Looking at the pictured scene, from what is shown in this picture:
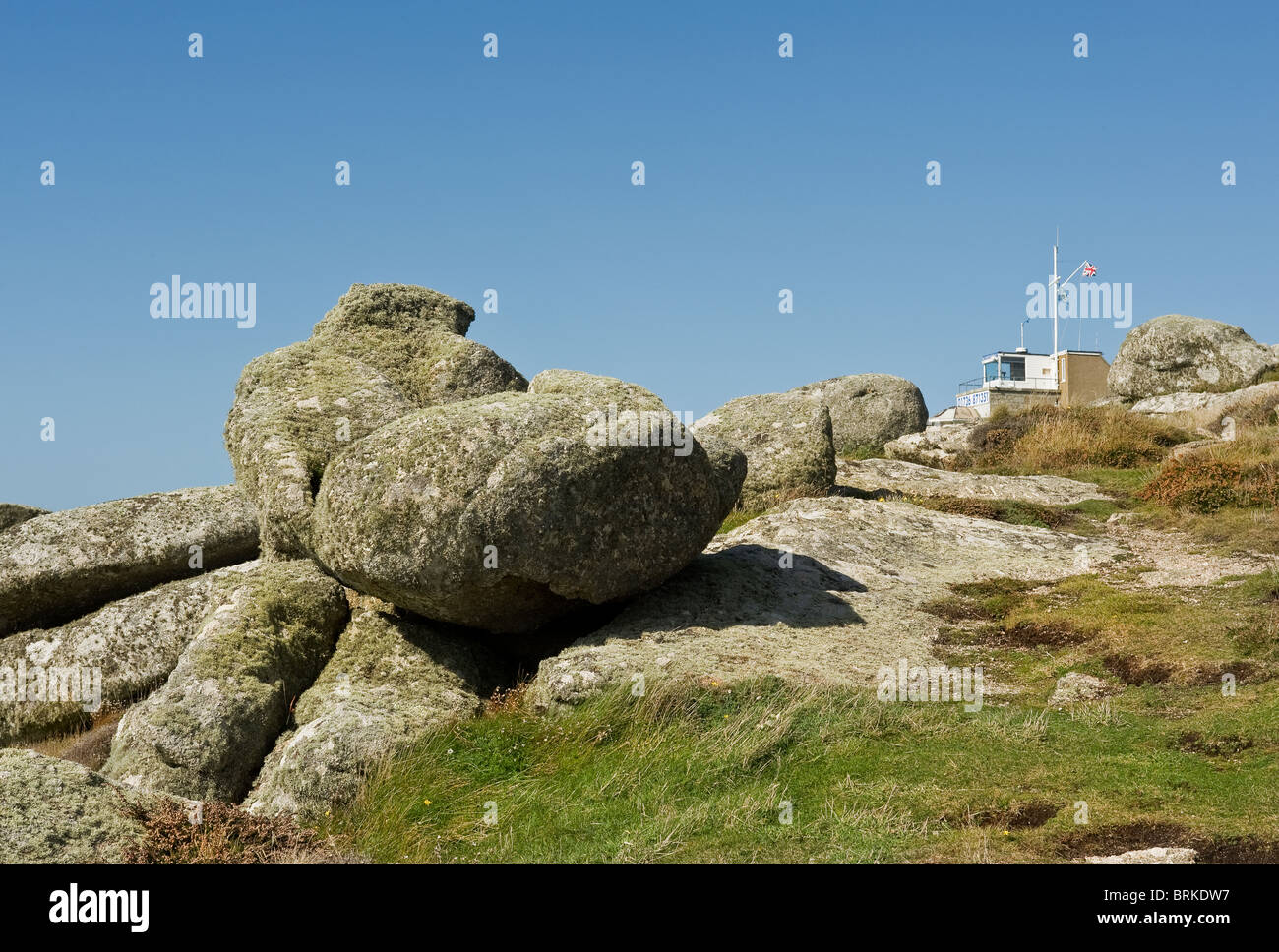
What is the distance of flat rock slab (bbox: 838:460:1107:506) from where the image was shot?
27516 mm

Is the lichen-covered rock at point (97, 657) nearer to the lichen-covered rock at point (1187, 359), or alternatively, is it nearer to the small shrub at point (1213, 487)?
the small shrub at point (1213, 487)

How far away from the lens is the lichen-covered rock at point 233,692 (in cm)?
1321

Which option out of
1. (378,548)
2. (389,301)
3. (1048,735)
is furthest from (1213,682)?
(389,301)

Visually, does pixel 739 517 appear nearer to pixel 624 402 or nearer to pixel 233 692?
pixel 624 402

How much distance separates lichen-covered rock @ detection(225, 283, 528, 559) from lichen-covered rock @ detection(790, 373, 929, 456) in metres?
22.0

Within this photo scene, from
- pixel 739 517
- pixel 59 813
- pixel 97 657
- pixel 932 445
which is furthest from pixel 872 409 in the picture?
pixel 59 813

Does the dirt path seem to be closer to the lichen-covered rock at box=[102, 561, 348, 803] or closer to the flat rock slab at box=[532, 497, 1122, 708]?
the flat rock slab at box=[532, 497, 1122, 708]

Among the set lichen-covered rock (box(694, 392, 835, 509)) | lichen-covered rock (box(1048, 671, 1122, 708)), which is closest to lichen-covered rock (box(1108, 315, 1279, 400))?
lichen-covered rock (box(694, 392, 835, 509))

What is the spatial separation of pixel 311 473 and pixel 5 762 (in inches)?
331

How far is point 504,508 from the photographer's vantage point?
14.3 meters

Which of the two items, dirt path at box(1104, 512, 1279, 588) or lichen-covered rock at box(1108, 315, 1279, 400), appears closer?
dirt path at box(1104, 512, 1279, 588)

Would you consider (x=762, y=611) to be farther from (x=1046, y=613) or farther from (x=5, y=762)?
(x=5, y=762)

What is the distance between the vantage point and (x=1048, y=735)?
12.1 m

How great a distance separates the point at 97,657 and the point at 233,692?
4936 millimetres
